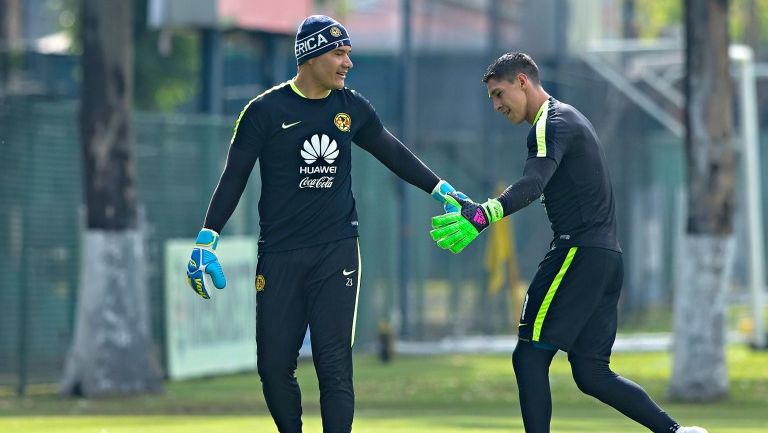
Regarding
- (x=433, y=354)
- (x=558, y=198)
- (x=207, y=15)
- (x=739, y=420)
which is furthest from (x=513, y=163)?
(x=558, y=198)

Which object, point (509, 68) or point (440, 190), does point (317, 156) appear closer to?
point (440, 190)

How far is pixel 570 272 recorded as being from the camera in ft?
28.4

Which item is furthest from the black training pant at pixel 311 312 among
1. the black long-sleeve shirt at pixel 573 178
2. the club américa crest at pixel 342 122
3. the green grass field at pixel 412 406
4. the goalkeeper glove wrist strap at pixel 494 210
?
the green grass field at pixel 412 406

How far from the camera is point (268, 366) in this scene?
28.5 feet

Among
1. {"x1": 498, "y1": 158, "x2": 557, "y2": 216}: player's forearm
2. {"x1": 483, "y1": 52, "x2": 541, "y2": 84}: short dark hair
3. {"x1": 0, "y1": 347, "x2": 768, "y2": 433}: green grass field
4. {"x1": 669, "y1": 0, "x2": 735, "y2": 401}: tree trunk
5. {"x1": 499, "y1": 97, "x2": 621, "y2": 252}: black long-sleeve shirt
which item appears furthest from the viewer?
{"x1": 669, "y1": 0, "x2": 735, "y2": 401}: tree trunk

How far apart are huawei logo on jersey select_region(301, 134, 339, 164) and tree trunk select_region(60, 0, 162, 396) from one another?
7.07m

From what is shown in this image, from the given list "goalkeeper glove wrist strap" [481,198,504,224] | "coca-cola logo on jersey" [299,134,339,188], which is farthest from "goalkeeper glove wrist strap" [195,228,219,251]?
"goalkeeper glove wrist strap" [481,198,504,224]

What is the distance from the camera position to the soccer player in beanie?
857 cm

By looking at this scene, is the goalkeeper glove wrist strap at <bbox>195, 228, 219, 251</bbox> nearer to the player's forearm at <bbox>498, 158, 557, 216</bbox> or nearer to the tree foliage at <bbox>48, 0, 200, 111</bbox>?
the player's forearm at <bbox>498, 158, 557, 216</bbox>

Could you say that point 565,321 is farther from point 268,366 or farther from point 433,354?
point 433,354

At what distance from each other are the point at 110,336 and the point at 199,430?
13.0ft

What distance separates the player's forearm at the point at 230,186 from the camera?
339 inches

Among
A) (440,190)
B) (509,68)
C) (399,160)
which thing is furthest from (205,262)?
(509,68)

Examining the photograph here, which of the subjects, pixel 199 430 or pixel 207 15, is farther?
pixel 207 15
